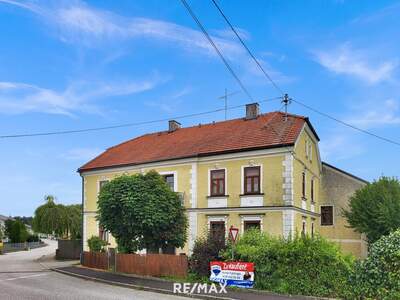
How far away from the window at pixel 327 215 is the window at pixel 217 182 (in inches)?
359

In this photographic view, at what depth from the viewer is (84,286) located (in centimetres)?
2000

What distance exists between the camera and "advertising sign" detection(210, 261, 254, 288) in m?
18.5

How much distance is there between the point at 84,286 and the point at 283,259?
28.4 feet

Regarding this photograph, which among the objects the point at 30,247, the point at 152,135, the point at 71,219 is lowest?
the point at 30,247

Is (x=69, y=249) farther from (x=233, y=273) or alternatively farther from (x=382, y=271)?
(x=382, y=271)

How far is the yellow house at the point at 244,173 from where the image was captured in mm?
26047

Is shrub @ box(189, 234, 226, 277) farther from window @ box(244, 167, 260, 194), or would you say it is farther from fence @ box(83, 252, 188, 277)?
window @ box(244, 167, 260, 194)

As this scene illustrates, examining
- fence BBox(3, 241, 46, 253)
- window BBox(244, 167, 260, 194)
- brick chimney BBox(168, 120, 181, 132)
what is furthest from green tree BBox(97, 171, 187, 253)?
fence BBox(3, 241, 46, 253)

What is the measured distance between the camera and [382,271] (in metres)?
14.2

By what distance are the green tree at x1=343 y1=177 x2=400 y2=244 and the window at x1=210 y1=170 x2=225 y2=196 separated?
8610mm

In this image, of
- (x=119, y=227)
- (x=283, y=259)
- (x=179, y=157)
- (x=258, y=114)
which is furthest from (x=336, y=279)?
(x=258, y=114)

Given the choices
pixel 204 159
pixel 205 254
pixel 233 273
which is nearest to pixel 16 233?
pixel 204 159

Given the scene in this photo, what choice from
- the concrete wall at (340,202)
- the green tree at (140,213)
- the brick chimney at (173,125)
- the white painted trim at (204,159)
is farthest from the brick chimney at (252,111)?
the green tree at (140,213)

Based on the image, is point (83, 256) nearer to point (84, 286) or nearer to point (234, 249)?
point (84, 286)
